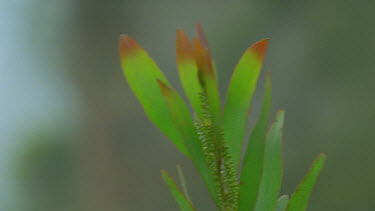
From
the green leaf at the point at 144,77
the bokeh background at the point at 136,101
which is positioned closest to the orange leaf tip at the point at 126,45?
the green leaf at the point at 144,77

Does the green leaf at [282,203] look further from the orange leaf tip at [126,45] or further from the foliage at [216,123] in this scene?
the orange leaf tip at [126,45]

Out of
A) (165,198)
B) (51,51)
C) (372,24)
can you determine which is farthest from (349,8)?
(51,51)

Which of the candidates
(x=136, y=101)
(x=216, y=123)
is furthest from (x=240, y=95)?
(x=136, y=101)

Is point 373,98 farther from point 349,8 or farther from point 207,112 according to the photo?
point 207,112

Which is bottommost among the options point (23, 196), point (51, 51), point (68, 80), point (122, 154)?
point (23, 196)

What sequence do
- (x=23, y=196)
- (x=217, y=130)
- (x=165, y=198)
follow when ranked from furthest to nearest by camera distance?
(x=23, y=196) < (x=165, y=198) < (x=217, y=130)

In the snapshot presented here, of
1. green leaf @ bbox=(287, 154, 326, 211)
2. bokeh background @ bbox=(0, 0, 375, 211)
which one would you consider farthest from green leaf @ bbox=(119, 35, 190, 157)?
bokeh background @ bbox=(0, 0, 375, 211)

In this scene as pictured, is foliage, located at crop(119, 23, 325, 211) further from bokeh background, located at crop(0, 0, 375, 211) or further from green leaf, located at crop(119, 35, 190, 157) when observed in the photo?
bokeh background, located at crop(0, 0, 375, 211)
